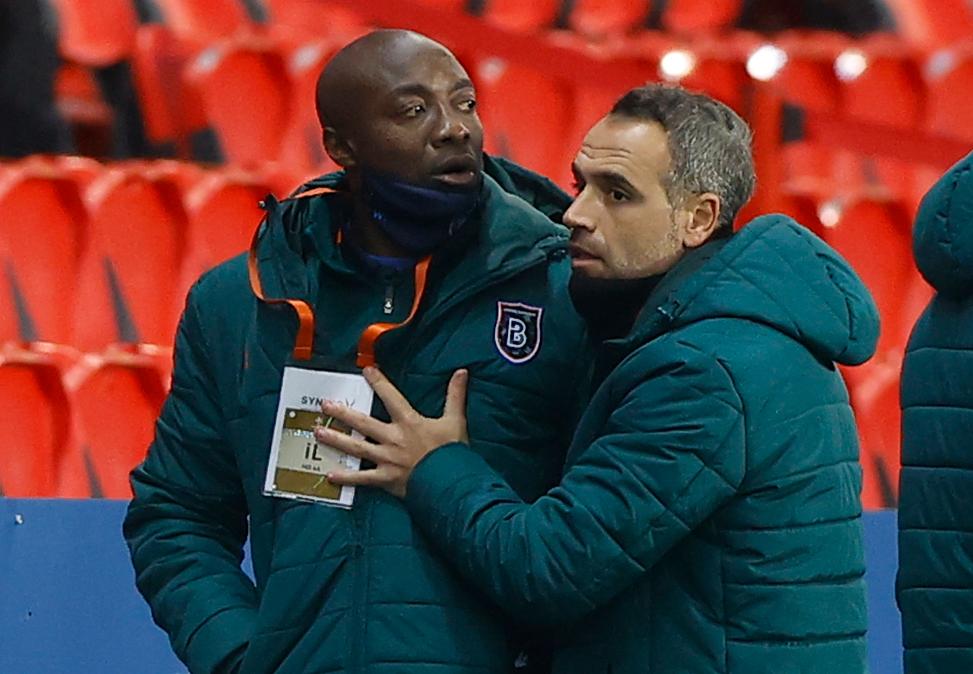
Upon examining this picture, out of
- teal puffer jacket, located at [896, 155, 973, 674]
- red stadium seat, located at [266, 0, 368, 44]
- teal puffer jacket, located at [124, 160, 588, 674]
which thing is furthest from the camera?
red stadium seat, located at [266, 0, 368, 44]

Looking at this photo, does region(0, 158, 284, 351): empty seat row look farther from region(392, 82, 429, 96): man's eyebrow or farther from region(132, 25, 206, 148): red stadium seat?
region(392, 82, 429, 96): man's eyebrow

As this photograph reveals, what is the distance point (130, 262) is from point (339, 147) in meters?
2.76

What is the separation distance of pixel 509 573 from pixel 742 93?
2280 mm

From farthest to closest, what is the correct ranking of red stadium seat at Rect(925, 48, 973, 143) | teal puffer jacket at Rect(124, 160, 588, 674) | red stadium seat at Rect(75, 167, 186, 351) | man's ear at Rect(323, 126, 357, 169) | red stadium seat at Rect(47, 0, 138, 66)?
red stadium seat at Rect(925, 48, 973, 143)
red stadium seat at Rect(47, 0, 138, 66)
red stadium seat at Rect(75, 167, 186, 351)
man's ear at Rect(323, 126, 357, 169)
teal puffer jacket at Rect(124, 160, 588, 674)

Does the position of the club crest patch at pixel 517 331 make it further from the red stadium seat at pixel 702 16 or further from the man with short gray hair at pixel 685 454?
the red stadium seat at pixel 702 16

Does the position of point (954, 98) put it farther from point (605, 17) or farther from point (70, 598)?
Answer: point (70, 598)

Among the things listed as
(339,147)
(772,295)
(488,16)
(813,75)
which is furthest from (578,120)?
(772,295)

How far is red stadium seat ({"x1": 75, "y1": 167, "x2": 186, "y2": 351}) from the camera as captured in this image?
4480mm

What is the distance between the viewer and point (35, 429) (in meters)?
3.82

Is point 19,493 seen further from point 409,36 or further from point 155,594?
point 409,36

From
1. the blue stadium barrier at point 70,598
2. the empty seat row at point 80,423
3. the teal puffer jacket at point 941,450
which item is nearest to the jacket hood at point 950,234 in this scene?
the teal puffer jacket at point 941,450

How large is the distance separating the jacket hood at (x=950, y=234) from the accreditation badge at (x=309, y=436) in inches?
32.3

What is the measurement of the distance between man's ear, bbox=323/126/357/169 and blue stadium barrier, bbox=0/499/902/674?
4.00 feet

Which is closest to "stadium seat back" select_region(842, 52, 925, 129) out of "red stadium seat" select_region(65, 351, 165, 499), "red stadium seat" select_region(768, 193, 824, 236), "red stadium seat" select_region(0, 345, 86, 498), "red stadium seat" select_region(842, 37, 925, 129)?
"red stadium seat" select_region(842, 37, 925, 129)
